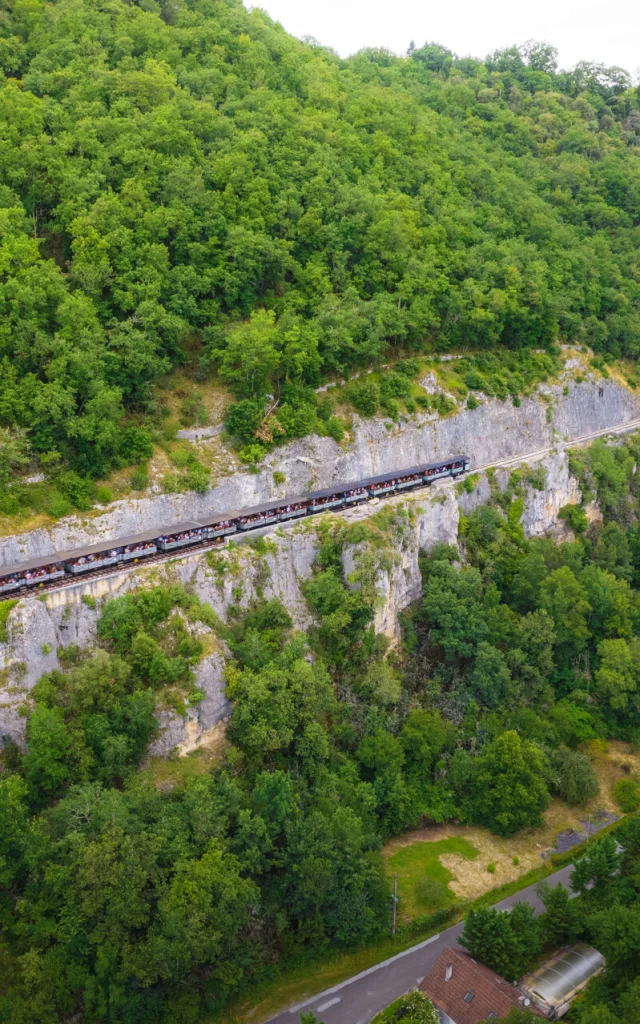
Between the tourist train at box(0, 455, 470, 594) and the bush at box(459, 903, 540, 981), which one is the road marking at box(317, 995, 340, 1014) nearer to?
the bush at box(459, 903, 540, 981)

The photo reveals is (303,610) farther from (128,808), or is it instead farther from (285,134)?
(285,134)

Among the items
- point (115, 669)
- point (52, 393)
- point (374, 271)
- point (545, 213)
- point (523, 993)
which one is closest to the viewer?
point (523, 993)

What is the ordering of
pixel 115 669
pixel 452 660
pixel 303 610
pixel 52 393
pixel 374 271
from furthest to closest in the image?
pixel 374 271 < pixel 452 660 < pixel 303 610 < pixel 52 393 < pixel 115 669

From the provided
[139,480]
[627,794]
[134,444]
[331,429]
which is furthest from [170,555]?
[627,794]

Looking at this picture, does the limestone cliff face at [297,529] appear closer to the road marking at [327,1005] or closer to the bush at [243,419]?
the bush at [243,419]

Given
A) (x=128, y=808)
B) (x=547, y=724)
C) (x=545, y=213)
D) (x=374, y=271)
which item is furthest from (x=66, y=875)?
(x=545, y=213)

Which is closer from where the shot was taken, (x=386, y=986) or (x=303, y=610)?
(x=386, y=986)
